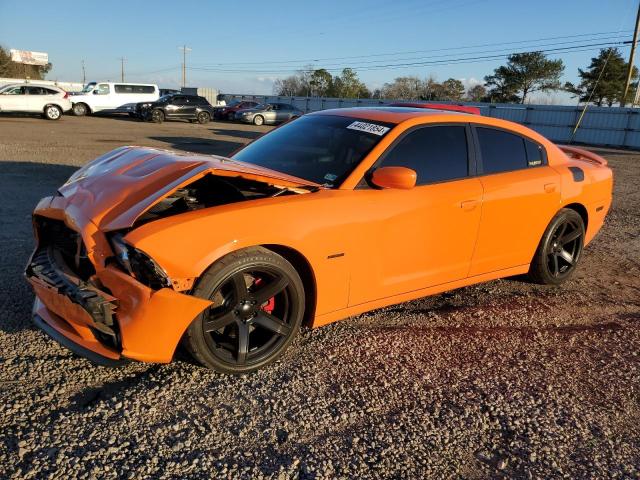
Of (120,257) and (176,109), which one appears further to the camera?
(176,109)

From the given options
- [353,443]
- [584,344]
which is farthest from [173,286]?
[584,344]

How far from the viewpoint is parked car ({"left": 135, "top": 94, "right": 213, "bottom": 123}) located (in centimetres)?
2727

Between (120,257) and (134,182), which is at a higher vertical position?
(134,182)

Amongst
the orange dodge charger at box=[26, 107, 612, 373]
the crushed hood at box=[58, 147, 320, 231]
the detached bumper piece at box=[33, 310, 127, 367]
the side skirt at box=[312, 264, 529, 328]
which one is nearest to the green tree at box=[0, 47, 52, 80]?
the crushed hood at box=[58, 147, 320, 231]

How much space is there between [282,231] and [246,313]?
52 cm

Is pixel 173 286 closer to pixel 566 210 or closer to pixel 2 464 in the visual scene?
pixel 2 464

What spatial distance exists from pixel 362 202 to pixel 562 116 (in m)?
28.1

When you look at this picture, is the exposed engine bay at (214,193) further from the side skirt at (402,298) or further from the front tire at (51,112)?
the front tire at (51,112)

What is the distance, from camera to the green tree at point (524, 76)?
59.2m

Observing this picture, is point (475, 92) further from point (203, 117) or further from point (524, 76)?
point (203, 117)

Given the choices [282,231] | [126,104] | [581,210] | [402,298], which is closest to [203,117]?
[126,104]

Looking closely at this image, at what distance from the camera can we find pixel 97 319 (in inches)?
101

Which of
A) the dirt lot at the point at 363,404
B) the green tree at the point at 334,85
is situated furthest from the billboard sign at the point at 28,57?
the dirt lot at the point at 363,404

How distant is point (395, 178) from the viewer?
3238mm
